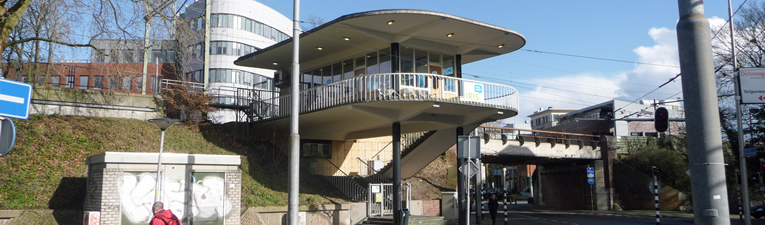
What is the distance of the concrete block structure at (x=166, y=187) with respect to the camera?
13688 mm

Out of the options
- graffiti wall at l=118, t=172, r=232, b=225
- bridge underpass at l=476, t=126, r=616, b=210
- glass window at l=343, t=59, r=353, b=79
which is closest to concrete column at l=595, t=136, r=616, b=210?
bridge underpass at l=476, t=126, r=616, b=210

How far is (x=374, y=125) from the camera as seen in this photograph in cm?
2294

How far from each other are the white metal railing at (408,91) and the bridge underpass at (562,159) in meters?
9.68

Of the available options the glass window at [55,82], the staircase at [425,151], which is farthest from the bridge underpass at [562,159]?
the glass window at [55,82]

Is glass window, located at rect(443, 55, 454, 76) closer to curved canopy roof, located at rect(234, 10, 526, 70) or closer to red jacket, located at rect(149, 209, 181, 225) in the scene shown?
curved canopy roof, located at rect(234, 10, 526, 70)

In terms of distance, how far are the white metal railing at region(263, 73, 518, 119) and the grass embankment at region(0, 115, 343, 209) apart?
3.33 m

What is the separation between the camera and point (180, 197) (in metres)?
14.6

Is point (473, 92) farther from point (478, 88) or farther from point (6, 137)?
point (6, 137)

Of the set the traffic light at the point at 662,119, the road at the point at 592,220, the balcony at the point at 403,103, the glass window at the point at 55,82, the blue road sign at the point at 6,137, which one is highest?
the glass window at the point at 55,82

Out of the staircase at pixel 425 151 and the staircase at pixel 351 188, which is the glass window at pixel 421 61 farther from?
the staircase at pixel 351 188

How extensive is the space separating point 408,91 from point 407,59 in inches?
78.9

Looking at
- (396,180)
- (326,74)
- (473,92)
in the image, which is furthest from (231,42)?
(473,92)

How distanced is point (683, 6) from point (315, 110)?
693 inches

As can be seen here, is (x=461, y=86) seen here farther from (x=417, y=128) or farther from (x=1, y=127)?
(x=1, y=127)
